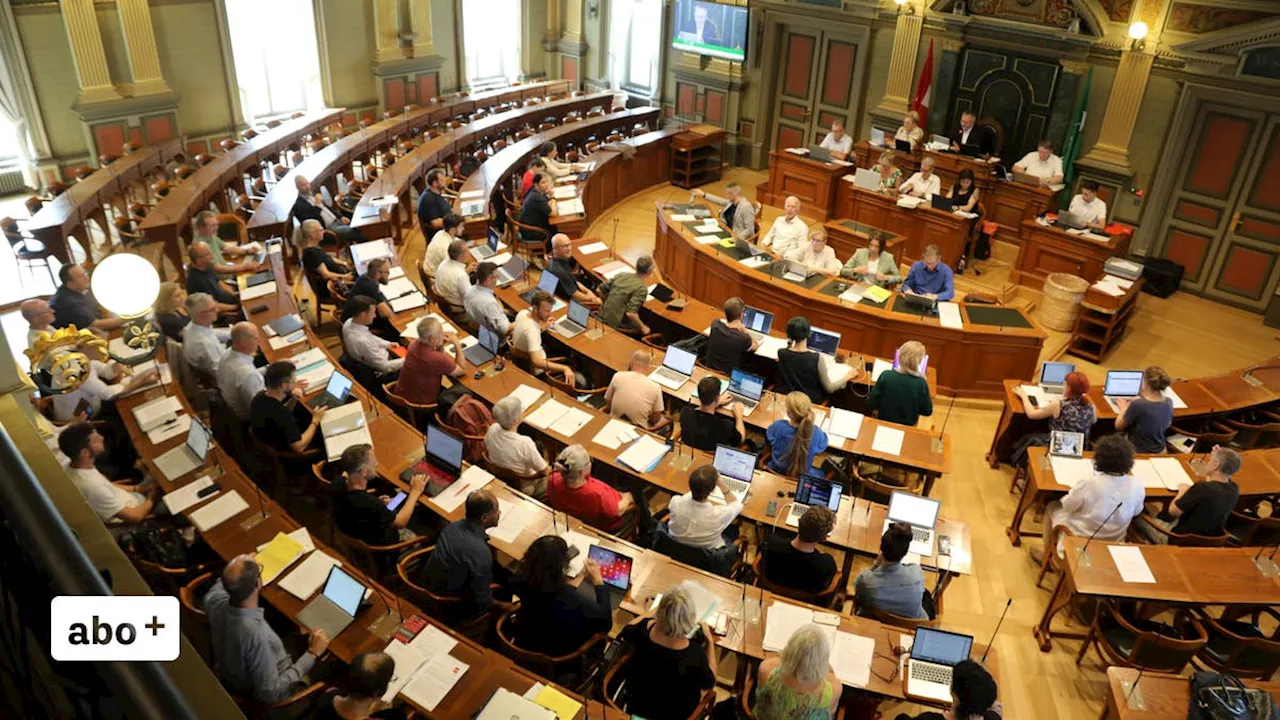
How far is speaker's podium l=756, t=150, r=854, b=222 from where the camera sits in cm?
1295

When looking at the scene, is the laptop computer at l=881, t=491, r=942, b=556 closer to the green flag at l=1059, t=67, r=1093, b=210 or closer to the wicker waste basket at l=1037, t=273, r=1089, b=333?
the wicker waste basket at l=1037, t=273, r=1089, b=333

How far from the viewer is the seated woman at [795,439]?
6020 millimetres

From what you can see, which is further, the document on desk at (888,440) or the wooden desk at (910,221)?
the wooden desk at (910,221)

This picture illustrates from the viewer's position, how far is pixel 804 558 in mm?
4996

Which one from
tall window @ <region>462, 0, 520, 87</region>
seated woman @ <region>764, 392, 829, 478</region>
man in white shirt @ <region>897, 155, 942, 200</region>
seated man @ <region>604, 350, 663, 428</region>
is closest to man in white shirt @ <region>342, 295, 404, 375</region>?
seated man @ <region>604, 350, 663, 428</region>

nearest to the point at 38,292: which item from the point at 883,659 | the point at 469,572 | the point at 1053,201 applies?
the point at 469,572

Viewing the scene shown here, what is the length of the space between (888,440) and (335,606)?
4.05 metres

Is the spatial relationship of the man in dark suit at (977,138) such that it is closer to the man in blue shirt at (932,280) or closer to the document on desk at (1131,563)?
the man in blue shirt at (932,280)

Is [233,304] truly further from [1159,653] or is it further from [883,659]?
[1159,653]

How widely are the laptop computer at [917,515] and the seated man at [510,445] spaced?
2357mm

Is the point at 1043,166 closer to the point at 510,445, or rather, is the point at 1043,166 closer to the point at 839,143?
the point at 839,143

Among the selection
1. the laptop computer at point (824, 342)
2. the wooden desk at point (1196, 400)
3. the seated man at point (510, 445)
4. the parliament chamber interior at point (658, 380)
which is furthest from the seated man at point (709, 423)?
the wooden desk at point (1196, 400)

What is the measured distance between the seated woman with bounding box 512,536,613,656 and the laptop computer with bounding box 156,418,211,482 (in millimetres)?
2532

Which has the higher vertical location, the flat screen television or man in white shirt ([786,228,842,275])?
the flat screen television
